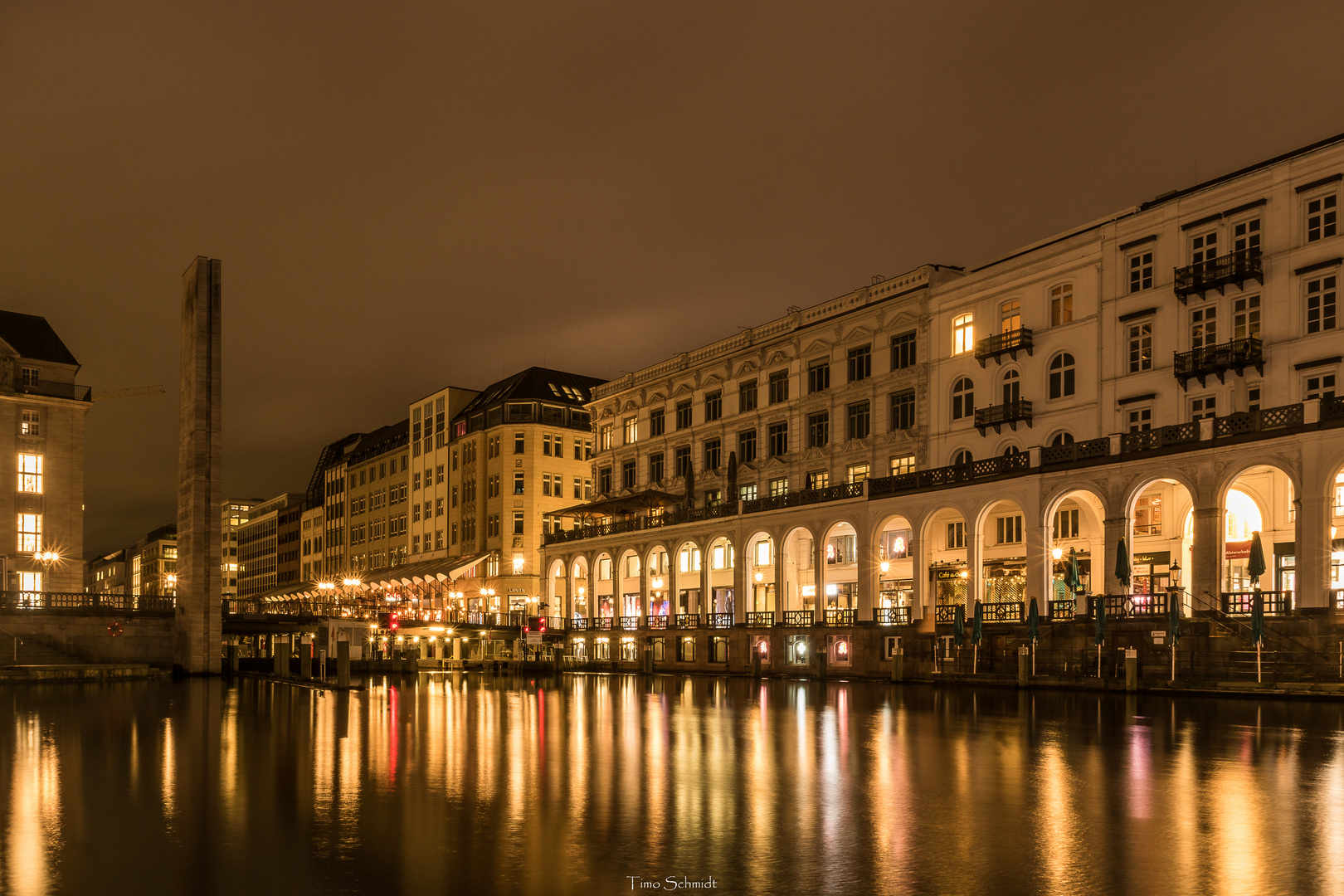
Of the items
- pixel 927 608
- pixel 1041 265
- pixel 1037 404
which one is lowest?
pixel 927 608

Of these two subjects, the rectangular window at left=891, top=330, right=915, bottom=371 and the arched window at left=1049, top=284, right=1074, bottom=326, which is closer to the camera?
Result: the arched window at left=1049, top=284, right=1074, bottom=326

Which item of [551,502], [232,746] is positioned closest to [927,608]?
[232,746]

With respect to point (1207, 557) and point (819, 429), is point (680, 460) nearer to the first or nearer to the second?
point (819, 429)

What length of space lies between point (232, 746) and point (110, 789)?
667cm

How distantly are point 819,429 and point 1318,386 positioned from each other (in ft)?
99.7

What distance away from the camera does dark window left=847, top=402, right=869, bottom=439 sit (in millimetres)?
69625

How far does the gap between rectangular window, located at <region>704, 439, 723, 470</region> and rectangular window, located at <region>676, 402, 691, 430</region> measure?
2.93 metres

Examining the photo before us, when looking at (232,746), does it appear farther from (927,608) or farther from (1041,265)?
(1041,265)

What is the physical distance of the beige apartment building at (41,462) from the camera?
98250 mm

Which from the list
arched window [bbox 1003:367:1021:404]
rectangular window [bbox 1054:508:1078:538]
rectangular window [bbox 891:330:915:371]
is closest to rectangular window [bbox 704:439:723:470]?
rectangular window [bbox 891:330:915:371]

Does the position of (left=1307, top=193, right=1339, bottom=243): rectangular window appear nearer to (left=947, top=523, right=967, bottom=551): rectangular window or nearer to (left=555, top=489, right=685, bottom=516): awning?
(left=947, top=523, right=967, bottom=551): rectangular window

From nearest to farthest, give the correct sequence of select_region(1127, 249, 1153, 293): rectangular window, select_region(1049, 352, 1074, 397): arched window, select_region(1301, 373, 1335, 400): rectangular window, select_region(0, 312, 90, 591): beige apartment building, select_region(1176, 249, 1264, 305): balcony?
select_region(1301, 373, 1335, 400): rectangular window → select_region(1176, 249, 1264, 305): balcony → select_region(1127, 249, 1153, 293): rectangular window → select_region(1049, 352, 1074, 397): arched window → select_region(0, 312, 90, 591): beige apartment building

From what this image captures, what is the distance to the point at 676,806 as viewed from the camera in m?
15.5

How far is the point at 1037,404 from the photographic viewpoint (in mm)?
59469
